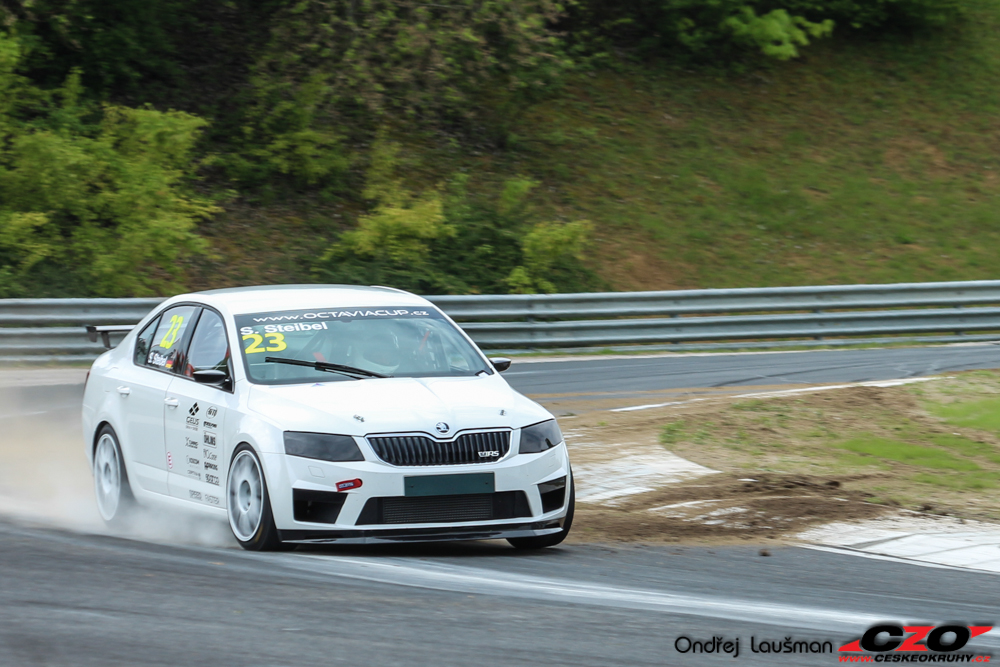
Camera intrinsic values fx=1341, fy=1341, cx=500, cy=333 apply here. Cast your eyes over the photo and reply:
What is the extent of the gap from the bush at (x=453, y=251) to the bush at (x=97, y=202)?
8.67 feet

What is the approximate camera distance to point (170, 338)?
8.59m

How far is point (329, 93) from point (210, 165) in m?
2.66

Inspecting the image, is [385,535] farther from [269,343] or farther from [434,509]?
[269,343]

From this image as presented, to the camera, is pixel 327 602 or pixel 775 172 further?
pixel 775 172

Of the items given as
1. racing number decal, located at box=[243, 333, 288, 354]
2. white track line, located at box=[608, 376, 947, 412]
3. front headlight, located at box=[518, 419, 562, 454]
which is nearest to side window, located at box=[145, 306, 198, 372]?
A: racing number decal, located at box=[243, 333, 288, 354]

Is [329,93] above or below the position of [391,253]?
above

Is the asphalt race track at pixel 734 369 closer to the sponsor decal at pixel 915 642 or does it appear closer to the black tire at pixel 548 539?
the black tire at pixel 548 539

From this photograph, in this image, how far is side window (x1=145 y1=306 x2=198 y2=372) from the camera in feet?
27.7

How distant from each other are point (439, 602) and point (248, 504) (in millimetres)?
1666

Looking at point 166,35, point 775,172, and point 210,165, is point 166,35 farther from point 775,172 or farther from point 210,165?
point 775,172

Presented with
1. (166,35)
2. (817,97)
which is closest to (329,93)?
(166,35)

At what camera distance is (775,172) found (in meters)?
28.4

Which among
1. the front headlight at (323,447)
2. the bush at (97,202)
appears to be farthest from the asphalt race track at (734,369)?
the front headlight at (323,447)

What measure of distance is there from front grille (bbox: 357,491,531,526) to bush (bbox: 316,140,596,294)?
47.3ft
